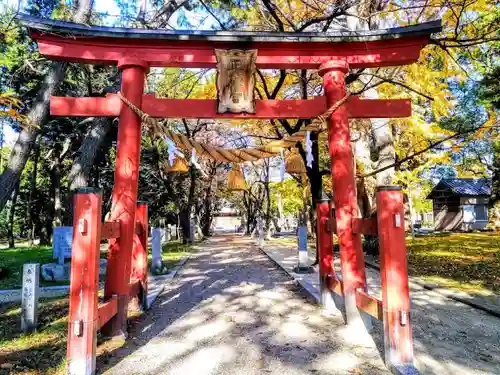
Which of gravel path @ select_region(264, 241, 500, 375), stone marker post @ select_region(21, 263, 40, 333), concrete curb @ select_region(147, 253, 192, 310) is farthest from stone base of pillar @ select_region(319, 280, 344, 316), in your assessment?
stone marker post @ select_region(21, 263, 40, 333)

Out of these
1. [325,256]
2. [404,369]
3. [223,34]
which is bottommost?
[404,369]

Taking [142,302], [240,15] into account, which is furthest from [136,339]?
[240,15]

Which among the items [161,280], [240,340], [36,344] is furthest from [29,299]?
[161,280]

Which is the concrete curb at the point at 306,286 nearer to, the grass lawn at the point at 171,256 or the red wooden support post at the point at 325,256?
the red wooden support post at the point at 325,256

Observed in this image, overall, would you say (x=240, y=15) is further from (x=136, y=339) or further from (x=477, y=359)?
(x=477, y=359)

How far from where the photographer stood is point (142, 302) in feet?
20.1

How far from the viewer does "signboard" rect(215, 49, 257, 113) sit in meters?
5.53

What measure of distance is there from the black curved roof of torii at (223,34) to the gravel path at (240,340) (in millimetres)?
4216

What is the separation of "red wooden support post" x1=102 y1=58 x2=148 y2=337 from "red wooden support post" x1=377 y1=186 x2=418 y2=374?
3233 millimetres

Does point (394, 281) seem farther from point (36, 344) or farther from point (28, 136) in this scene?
point (28, 136)

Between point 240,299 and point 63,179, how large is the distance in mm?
23417

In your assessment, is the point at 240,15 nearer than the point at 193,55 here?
No

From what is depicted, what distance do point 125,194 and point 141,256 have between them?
156 cm

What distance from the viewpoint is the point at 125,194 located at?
16.5ft
